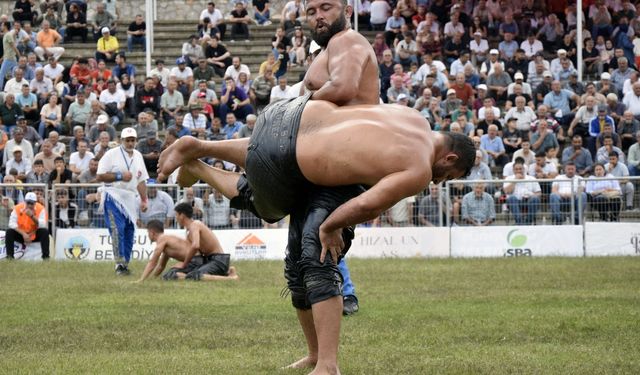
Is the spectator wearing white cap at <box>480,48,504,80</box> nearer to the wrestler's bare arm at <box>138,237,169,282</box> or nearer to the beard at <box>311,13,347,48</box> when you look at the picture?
the wrestler's bare arm at <box>138,237,169,282</box>

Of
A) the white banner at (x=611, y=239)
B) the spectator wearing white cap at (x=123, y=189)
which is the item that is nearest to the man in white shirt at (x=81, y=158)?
the spectator wearing white cap at (x=123, y=189)

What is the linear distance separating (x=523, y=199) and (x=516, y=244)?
0.74 meters

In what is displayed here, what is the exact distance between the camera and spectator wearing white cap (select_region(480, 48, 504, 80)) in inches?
1005

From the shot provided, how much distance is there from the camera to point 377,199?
662 cm

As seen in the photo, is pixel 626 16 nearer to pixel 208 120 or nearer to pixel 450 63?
pixel 450 63

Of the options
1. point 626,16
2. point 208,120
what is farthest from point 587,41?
point 208,120

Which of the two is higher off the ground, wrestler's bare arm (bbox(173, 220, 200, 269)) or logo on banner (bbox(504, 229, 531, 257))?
wrestler's bare arm (bbox(173, 220, 200, 269))

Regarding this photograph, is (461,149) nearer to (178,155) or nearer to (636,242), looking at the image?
(178,155)

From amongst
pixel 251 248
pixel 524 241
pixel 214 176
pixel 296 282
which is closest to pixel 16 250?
pixel 251 248

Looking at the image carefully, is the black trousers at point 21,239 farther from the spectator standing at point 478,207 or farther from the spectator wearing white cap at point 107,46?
the spectator wearing white cap at point 107,46

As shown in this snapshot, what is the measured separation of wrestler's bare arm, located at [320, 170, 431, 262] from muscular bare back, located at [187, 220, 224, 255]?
901cm

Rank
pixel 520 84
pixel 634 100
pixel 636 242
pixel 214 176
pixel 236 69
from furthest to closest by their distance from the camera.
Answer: pixel 236 69 < pixel 520 84 < pixel 634 100 < pixel 636 242 < pixel 214 176

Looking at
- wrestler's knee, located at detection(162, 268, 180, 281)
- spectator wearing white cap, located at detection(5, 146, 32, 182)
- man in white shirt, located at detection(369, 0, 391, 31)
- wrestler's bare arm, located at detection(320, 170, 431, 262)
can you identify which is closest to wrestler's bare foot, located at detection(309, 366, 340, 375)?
wrestler's bare arm, located at detection(320, 170, 431, 262)

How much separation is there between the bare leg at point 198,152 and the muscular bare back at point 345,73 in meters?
0.61
